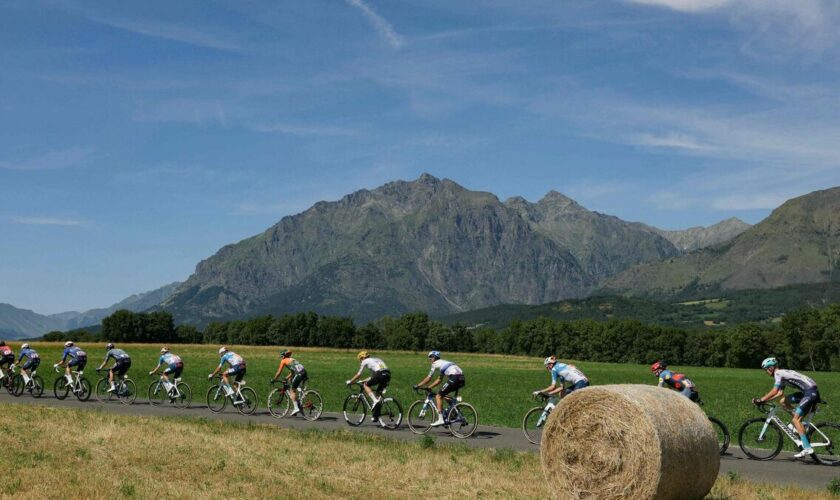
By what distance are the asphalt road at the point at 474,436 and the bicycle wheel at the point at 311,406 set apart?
282 mm

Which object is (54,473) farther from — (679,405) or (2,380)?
(2,380)

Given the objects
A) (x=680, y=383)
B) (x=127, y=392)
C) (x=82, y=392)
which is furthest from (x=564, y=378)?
Answer: (x=82, y=392)

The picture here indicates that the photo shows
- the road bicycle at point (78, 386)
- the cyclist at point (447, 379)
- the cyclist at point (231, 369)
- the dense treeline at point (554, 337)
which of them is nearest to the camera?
the cyclist at point (447, 379)

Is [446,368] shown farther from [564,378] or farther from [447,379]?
[564,378]

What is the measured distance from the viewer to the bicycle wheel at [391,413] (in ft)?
85.3

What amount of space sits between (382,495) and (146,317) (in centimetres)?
16010

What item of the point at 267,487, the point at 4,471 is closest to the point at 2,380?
the point at 4,471

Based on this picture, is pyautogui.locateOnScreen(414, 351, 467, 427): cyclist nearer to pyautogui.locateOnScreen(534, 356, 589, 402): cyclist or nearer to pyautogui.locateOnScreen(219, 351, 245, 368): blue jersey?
pyautogui.locateOnScreen(534, 356, 589, 402): cyclist

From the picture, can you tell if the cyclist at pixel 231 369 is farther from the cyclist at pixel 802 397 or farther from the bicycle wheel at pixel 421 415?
the cyclist at pixel 802 397

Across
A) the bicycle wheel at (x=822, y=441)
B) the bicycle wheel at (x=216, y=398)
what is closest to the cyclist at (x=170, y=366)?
the bicycle wheel at (x=216, y=398)

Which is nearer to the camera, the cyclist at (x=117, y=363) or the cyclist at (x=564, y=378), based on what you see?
the cyclist at (x=564, y=378)

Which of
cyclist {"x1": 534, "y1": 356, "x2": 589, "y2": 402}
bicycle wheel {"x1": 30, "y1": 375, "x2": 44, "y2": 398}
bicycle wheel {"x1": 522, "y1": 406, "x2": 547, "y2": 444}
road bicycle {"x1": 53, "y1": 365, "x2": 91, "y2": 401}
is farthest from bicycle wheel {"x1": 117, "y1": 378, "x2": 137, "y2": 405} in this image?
cyclist {"x1": 534, "y1": 356, "x2": 589, "y2": 402}

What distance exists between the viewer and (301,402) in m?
28.6

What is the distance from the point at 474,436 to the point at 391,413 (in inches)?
129
